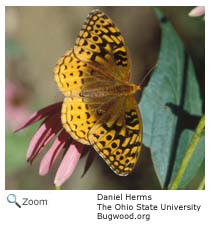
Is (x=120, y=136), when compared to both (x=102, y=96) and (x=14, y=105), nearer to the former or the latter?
(x=102, y=96)

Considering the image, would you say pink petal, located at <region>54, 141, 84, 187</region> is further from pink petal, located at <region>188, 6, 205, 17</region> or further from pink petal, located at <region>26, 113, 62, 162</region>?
pink petal, located at <region>188, 6, 205, 17</region>

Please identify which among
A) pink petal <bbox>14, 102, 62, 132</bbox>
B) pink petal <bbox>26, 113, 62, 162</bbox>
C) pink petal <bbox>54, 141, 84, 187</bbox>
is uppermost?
pink petal <bbox>14, 102, 62, 132</bbox>

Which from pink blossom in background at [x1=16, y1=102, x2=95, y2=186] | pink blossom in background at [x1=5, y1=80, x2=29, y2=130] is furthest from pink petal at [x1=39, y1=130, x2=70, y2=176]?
pink blossom in background at [x1=5, y1=80, x2=29, y2=130]

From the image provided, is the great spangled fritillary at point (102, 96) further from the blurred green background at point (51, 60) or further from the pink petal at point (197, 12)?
the blurred green background at point (51, 60)

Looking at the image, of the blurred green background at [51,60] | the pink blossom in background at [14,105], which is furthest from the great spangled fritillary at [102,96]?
the pink blossom in background at [14,105]

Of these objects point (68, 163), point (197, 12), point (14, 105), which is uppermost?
point (197, 12)
